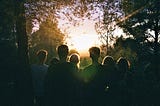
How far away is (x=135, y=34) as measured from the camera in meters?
55.5

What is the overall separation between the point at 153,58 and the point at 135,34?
15.4ft

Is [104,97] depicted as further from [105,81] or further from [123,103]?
[123,103]

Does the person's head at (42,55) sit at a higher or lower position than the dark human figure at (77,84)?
higher

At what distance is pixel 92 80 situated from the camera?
1209cm

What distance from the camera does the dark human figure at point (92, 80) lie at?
12.0m

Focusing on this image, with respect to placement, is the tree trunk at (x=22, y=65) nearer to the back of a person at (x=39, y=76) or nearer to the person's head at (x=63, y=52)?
the back of a person at (x=39, y=76)

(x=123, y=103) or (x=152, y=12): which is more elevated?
(x=152, y=12)

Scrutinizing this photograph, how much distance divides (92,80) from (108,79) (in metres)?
0.40

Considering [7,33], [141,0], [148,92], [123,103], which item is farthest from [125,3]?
[7,33]

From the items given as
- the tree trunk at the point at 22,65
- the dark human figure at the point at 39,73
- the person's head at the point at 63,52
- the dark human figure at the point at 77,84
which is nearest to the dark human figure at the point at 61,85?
the dark human figure at the point at 77,84

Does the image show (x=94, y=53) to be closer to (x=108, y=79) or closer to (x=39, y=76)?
(x=108, y=79)

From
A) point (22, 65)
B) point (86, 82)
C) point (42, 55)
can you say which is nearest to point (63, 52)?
point (86, 82)

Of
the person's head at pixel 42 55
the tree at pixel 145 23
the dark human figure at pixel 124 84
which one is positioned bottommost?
the dark human figure at pixel 124 84

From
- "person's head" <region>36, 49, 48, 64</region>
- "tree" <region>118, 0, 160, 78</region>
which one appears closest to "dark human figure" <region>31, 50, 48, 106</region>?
"person's head" <region>36, 49, 48, 64</region>
